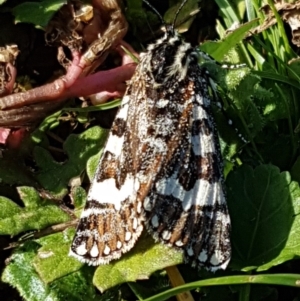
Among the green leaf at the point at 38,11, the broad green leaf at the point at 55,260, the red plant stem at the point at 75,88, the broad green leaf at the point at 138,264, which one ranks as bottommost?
the broad green leaf at the point at 55,260

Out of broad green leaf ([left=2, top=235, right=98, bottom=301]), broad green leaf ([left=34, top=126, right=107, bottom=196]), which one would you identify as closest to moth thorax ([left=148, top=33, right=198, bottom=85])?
broad green leaf ([left=34, top=126, right=107, bottom=196])

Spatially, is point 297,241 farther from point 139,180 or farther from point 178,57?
point 178,57

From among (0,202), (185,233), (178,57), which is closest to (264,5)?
(178,57)

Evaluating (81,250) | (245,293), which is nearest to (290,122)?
(245,293)

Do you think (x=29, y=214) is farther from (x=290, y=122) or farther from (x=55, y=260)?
(x=290, y=122)

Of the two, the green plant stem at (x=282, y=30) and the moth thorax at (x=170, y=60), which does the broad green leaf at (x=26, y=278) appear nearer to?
the moth thorax at (x=170, y=60)

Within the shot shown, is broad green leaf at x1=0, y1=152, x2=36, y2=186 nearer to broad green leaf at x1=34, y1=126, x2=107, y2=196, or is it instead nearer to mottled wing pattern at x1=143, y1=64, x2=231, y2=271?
broad green leaf at x1=34, y1=126, x2=107, y2=196

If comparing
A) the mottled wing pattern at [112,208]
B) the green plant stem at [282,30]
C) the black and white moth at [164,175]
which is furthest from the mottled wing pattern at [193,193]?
the green plant stem at [282,30]
